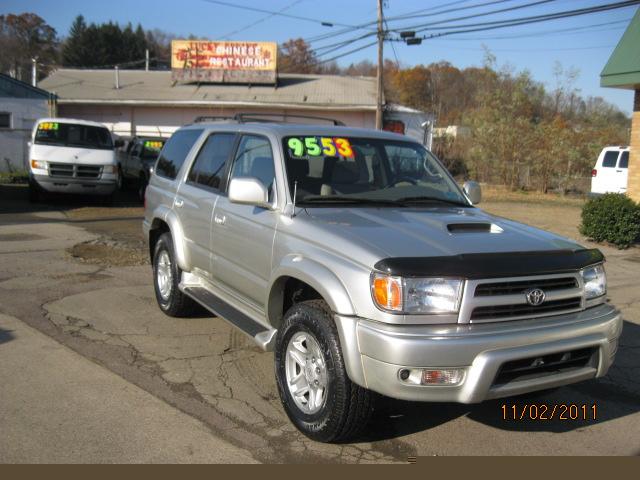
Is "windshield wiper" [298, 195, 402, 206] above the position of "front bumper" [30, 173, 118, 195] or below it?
above

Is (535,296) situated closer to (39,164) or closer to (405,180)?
(405,180)

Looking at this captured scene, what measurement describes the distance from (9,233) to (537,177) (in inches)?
874

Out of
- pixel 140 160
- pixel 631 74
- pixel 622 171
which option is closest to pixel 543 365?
pixel 631 74

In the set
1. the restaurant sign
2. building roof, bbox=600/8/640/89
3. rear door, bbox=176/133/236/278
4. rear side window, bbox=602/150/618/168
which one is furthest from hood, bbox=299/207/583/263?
the restaurant sign

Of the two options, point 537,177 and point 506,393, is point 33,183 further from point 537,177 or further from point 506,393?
point 537,177

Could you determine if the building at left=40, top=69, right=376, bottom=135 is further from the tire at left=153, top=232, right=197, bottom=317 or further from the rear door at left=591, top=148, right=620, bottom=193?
the tire at left=153, top=232, right=197, bottom=317

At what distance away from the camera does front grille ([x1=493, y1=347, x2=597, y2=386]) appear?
3391 mm

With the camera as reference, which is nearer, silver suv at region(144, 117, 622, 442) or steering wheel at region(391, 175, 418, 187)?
silver suv at region(144, 117, 622, 442)

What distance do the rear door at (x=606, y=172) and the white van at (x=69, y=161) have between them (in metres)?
15.8

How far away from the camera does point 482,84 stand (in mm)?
33188

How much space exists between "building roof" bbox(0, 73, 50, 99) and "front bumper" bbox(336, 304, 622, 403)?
23.1 meters

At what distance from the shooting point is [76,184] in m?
15.4

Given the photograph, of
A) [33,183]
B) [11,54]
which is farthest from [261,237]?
[11,54]

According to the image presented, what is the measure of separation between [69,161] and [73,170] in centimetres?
24
